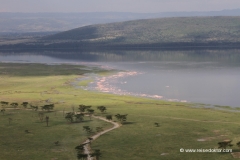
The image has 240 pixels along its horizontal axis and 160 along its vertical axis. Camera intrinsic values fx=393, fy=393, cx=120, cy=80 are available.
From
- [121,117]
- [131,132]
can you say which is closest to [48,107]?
[121,117]

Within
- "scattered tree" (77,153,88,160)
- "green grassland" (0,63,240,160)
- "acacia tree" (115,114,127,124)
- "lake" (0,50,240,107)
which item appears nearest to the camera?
"scattered tree" (77,153,88,160)

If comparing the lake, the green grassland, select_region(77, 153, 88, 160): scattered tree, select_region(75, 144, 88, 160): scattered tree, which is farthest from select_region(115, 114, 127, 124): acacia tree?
the lake

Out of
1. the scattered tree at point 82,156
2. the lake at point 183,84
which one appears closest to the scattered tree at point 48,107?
the lake at point 183,84

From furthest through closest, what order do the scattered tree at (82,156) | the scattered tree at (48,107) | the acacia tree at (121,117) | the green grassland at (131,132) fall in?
the scattered tree at (48,107)
the acacia tree at (121,117)
the green grassland at (131,132)
the scattered tree at (82,156)

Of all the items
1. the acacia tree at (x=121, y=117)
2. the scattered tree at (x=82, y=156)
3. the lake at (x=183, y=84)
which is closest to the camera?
the scattered tree at (x=82, y=156)

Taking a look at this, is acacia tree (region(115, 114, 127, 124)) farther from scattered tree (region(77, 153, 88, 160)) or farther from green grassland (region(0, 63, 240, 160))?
scattered tree (region(77, 153, 88, 160))

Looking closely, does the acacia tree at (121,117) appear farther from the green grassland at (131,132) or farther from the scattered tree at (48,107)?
the scattered tree at (48,107)

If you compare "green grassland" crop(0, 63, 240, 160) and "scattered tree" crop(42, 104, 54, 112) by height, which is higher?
"scattered tree" crop(42, 104, 54, 112)

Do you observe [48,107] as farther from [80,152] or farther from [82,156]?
[82,156]

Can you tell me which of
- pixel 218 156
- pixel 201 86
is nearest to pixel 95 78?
pixel 201 86

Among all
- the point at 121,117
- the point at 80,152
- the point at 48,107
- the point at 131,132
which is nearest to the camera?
the point at 80,152

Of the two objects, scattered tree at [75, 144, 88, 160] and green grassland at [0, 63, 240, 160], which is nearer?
scattered tree at [75, 144, 88, 160]
